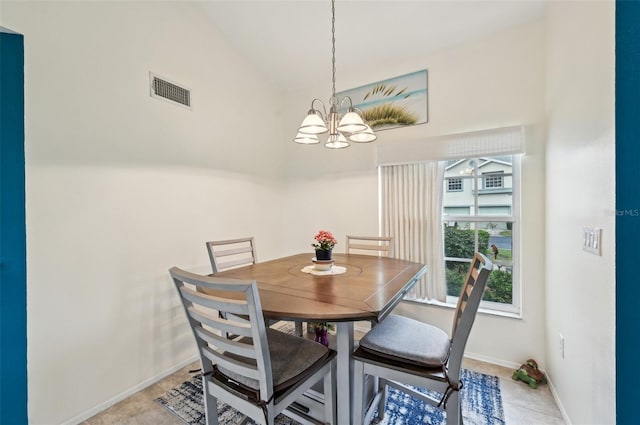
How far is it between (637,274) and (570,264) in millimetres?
669

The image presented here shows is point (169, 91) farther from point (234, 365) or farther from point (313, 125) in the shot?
point (234, 365)

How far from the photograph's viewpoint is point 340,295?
4.44 feet

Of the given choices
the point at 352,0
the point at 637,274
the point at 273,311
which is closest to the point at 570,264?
the point at 637,274

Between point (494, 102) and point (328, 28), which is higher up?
point (328, 28)

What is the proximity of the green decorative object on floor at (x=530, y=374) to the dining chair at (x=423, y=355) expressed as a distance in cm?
110

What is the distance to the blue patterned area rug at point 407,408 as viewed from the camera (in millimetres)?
1667

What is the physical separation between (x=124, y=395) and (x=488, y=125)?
11.3 feet

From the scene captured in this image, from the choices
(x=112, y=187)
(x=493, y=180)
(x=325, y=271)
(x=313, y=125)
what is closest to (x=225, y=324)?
(x=325, y=271)

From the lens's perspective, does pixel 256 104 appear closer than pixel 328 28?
No

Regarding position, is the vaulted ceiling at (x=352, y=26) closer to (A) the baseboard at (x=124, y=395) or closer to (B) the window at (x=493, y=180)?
(B) the window at (x=493, y=180)

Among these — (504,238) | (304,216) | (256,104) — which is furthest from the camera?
(304,216)

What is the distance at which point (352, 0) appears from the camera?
2193 mm

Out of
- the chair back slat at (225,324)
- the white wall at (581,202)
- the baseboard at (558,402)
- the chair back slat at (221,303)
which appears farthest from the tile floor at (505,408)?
the chair back slat at (221,303)

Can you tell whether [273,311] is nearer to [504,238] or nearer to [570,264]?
[570,264]
